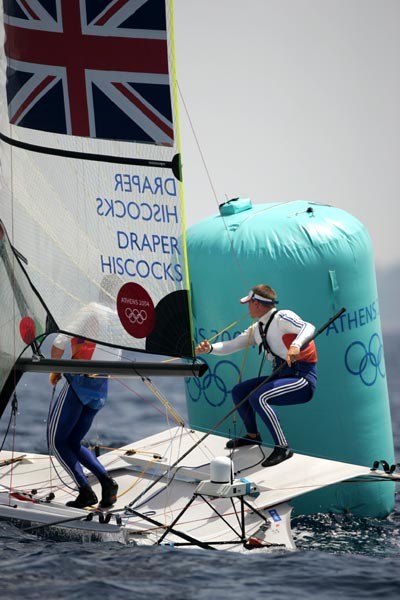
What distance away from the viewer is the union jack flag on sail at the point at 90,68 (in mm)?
7125

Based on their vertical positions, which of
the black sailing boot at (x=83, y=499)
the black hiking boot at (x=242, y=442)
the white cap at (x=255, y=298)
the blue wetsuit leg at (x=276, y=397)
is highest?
the white cap at (x=255, y=298)

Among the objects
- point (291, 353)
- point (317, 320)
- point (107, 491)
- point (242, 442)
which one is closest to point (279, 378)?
point (291, 353)

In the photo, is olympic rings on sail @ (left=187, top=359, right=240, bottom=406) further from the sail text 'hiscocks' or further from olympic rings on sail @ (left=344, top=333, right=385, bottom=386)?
the sail text 'hiscocks'

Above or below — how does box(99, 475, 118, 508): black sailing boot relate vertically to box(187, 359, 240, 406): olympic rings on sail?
below

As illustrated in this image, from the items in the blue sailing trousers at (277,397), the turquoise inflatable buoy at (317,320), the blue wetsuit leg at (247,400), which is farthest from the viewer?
the turquoise inflatable buoy at (317,320)

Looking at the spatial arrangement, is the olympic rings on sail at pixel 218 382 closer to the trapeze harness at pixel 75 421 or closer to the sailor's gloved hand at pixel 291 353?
the sailor's gloved hand at pixel 291 353

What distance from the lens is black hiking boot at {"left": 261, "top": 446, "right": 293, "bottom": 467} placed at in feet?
26.3

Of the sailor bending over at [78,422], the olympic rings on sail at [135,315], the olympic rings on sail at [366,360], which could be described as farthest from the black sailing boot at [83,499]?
the olympic rings on sail at [366,360]

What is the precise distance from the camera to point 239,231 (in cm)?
900

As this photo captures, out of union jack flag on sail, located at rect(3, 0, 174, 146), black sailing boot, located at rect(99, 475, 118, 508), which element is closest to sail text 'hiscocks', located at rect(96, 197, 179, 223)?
union jack flag on sail, located at rect(3, 0, 174, 146)

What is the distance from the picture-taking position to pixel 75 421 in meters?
7.65

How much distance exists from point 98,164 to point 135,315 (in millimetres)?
990

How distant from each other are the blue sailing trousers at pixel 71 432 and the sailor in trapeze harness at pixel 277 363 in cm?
104

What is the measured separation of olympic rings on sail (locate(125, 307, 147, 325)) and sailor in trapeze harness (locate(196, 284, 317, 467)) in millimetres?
976
